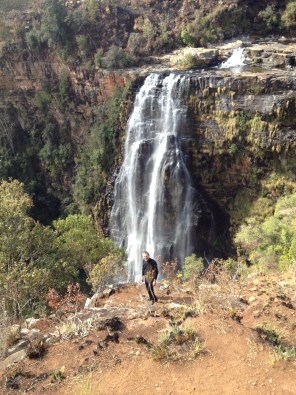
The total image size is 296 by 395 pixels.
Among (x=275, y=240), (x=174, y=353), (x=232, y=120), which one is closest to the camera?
(x=174, y=353)

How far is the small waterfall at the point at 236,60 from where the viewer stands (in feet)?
66.7

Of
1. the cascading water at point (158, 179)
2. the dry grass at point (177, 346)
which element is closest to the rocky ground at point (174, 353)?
the dry grass at point (177, 346)

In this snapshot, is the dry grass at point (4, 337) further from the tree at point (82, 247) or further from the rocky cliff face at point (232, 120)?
the rocky cliff face at point (232, 120)

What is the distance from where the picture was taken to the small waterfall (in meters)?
20.3

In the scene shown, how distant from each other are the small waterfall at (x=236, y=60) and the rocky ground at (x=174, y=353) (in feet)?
53.0

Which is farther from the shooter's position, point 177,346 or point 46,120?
point 46,120

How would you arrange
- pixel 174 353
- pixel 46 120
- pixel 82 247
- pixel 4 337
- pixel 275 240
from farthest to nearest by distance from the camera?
pixel 46 120 → pixel 82 247 → pixel 275 240 → pixel 4 337 → pixel 174 353

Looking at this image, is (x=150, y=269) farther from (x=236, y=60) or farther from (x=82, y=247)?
(x=236, y=60)

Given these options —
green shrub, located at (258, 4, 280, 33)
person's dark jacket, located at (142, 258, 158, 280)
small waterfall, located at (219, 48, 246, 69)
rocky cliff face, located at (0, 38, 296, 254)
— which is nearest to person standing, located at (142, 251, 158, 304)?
person's dark jacket, located at (142, 258, 158, 280)

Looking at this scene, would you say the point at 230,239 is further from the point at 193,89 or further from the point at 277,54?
the point at 277,54

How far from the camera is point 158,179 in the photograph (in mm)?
19719

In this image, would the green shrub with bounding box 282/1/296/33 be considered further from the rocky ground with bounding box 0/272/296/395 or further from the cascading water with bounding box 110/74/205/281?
the rocky ground with bounding box 0/272/296/395

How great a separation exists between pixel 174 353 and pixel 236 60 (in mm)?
18932

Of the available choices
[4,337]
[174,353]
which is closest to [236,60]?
[174,353]
